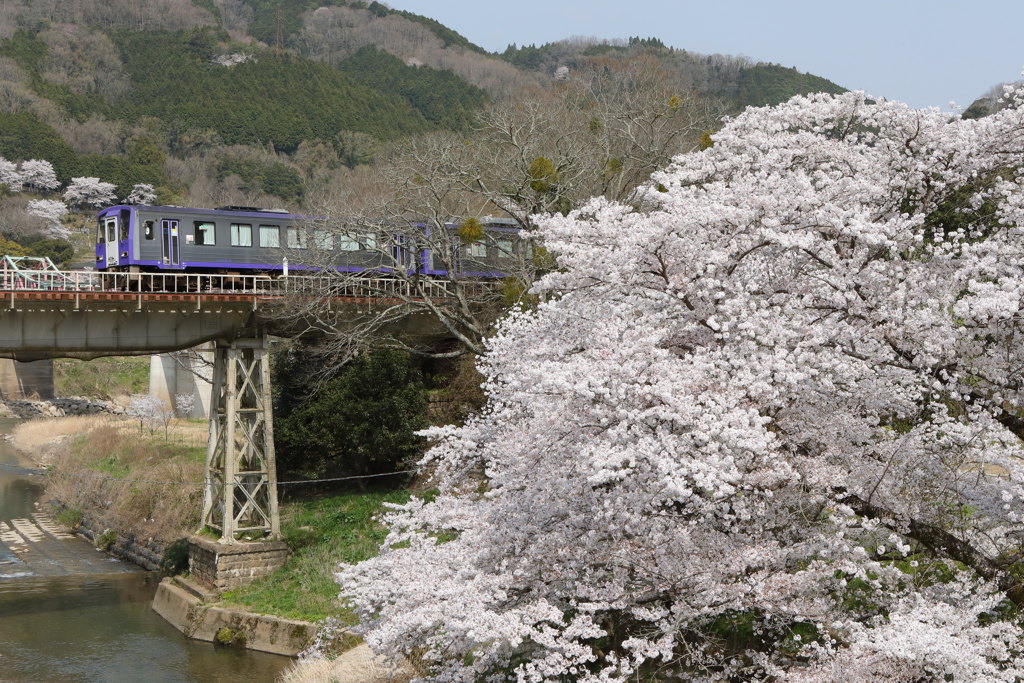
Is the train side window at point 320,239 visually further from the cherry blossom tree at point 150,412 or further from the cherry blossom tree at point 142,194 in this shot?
the cherry blossom tree at point 142,194

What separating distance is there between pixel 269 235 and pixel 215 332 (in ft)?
20.8

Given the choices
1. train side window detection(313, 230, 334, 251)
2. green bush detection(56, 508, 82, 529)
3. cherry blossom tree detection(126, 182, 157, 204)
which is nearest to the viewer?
train side window detection(313, 230, 334, 251)

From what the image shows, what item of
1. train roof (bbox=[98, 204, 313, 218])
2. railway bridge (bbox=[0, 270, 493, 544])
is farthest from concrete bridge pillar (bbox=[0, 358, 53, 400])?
railway bridge (bbox=[0, 270, 493, 544])

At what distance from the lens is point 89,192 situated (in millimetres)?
102938

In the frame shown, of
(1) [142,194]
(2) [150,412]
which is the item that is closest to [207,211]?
(2) [150,412]

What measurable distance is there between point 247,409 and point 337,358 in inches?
177

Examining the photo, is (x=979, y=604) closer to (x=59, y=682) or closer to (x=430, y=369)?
(x=59, y=682)

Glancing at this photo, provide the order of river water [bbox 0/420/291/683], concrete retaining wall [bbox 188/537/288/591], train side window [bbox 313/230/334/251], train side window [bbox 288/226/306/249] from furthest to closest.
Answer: train side window [bbox 288/226/306/249] < train side window [bbox 313/230/334/251] < concrete retaining wall [bbox 188/537/288/591] < river water [bbox 0/420/291/683]

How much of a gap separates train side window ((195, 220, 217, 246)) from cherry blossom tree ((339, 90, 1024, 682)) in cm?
1970

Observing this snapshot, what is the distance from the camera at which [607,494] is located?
12.0 meters

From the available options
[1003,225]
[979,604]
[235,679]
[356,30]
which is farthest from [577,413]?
[356,30]

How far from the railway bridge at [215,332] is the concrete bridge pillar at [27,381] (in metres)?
45.0

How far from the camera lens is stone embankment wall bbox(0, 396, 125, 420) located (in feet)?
208

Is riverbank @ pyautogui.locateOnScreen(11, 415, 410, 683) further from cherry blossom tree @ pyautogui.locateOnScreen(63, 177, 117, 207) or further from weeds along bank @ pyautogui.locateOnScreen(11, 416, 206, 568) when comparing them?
cherry blossom tree @ pyautogui.locateOnScreen(63, 177, 117, 207)
